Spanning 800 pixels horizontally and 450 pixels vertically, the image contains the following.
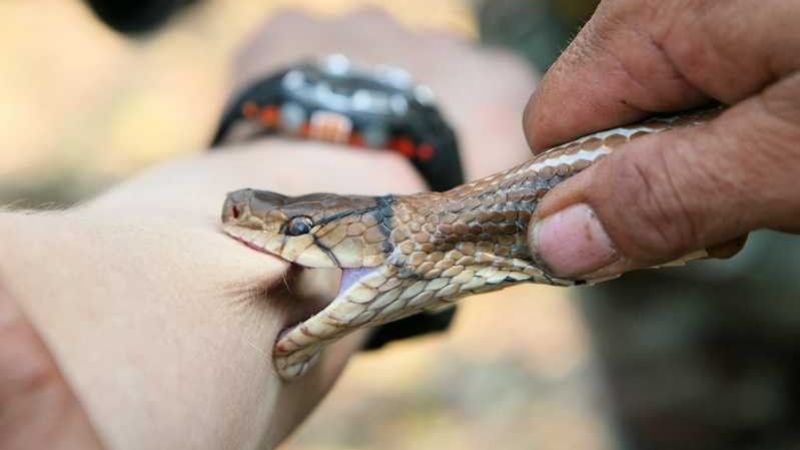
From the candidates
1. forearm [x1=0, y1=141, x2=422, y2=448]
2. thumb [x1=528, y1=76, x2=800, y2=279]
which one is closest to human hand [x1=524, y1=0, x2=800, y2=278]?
thumb [x1=528, y1=76, x2=800, y2=279]

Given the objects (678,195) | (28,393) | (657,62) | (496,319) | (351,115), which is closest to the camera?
(28,393)

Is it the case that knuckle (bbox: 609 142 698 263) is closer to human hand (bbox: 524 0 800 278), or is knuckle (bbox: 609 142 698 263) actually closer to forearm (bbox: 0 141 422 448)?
human hand (bbox: 524 0 800 278)

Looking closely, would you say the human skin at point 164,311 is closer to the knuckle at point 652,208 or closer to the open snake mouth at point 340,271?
the open snake mouth at point 340,271

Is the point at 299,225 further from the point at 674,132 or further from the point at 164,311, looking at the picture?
the point at 674,132

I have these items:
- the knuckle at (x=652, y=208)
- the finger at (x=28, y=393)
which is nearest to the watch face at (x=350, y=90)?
the knuckle at (x=652, y=208)

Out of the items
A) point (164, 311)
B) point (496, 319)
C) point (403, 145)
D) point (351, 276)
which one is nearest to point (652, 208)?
point (351, 276)

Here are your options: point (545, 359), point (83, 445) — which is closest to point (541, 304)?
point (545, 359)
